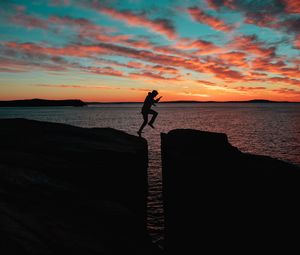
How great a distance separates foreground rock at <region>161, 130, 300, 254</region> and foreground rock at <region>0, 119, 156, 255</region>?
206cm

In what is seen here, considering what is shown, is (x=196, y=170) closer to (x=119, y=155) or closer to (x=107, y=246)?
(x=119, y=155)

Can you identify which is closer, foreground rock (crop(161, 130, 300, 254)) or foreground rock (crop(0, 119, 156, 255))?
foreground rock (crop(0, 119, 156, 255))

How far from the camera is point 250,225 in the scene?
316 inches

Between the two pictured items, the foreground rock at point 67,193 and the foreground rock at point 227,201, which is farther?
the foreground rock at point 227,201

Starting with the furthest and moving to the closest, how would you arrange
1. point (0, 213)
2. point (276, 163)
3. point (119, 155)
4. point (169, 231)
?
point (169, 231), point (119, 155), point (276, 163), point (0, 213)

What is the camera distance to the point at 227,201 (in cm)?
903

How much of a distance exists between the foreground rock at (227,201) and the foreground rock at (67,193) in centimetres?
206

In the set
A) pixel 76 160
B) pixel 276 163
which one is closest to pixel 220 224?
pixel 276 163

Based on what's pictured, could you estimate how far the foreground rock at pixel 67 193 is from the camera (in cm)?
454

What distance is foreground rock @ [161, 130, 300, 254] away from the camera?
7738 mm

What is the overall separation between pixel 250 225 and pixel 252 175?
187 centimetres

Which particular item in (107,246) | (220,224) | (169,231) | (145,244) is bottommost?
(169,231)

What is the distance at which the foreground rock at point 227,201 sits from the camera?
305 inches

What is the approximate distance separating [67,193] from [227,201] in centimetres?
492
